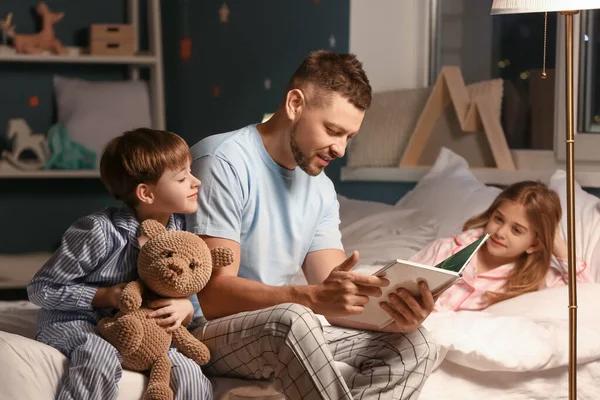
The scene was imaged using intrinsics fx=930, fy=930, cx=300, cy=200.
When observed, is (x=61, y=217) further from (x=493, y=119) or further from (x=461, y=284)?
(x=461, y=284)

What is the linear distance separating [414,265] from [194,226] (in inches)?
18.8

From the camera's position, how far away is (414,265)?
4.96 feet

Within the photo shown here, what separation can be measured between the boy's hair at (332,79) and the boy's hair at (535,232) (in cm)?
63

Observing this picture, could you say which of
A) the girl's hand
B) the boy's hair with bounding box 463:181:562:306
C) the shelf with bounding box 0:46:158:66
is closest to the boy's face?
the boy's hair with bounding box 463:181:562:306

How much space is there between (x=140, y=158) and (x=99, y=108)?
2104 millimetres

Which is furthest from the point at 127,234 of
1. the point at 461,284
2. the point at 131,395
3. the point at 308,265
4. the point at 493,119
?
the point at 493,119

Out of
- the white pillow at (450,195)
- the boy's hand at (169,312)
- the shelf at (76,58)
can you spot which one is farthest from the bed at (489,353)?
the shelf at (76,58)

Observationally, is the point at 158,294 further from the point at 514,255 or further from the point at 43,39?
the point at 43,39

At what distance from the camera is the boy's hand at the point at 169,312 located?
1646 mm

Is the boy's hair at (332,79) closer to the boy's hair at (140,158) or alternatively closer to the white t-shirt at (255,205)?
the white t-shirt at (255,205)

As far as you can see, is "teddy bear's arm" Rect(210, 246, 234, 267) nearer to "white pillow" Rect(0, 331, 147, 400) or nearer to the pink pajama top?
"white pillow" Rect(0, 331, 147, 400)

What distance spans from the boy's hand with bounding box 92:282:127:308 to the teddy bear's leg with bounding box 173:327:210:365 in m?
0.12

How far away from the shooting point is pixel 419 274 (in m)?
1.56

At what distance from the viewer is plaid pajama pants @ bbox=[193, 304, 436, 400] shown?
5.10ft
